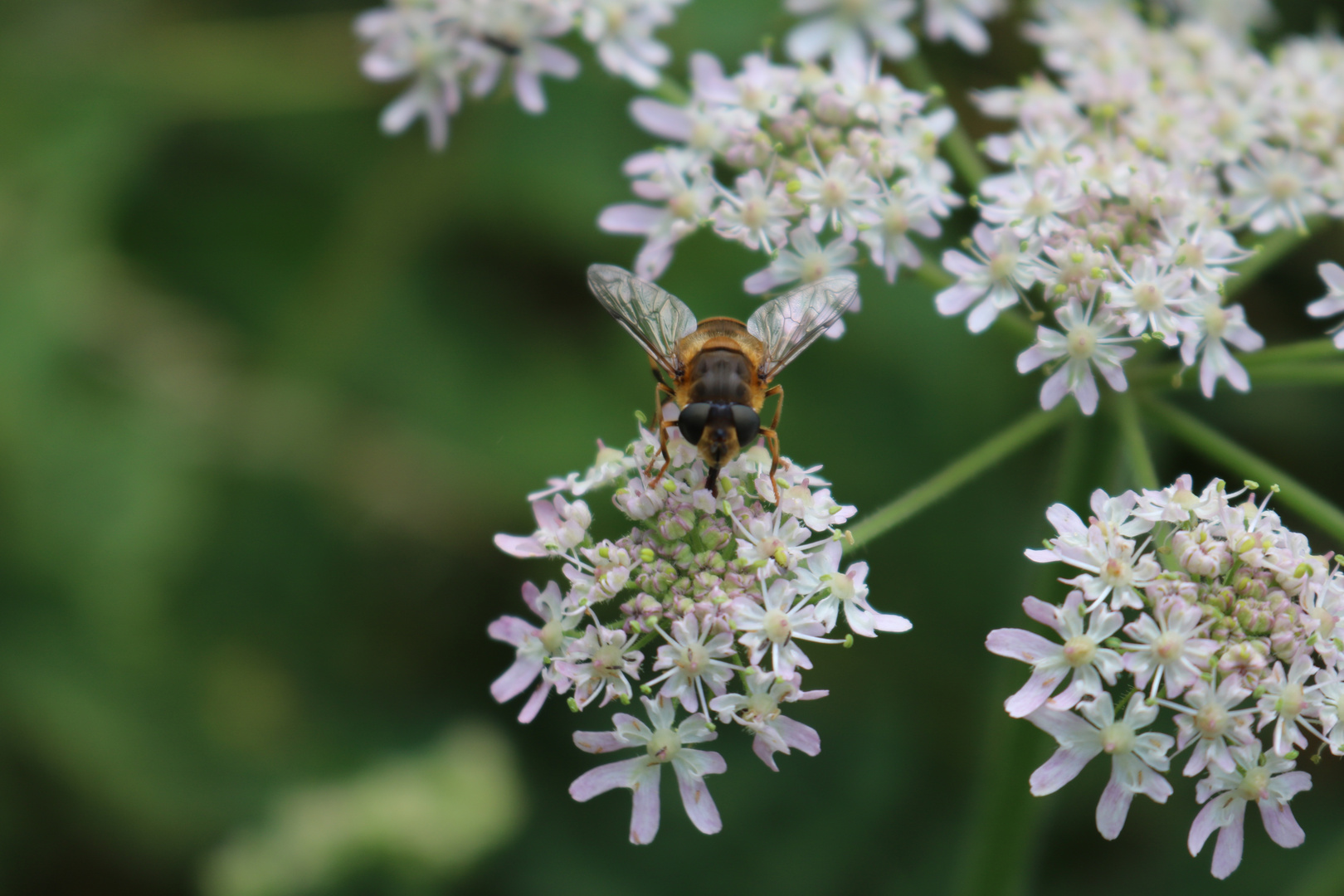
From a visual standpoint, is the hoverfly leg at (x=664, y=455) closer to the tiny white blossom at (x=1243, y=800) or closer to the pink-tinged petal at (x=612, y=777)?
the pink-tinged petal at (x=612, y=777)

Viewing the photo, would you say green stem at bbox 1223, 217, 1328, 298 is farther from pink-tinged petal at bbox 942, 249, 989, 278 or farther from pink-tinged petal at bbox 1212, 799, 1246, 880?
pink-tinged petal at bbox 1212, 799, 1246, 880

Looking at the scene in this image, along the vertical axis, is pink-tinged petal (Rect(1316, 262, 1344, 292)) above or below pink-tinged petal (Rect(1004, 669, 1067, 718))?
above

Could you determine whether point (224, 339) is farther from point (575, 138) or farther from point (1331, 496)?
point (1331, 496)

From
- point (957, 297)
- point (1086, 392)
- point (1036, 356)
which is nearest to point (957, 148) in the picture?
point (957, 297)

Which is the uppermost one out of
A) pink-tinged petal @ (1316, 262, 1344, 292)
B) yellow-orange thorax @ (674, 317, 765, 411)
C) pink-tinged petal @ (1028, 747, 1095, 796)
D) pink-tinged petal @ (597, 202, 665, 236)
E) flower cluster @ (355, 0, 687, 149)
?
flower cluster @ (355, 0, 687, 149)

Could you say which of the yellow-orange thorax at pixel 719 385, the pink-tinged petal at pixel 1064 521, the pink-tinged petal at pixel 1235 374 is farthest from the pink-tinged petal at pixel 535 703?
the pink-tinged petal at pixel 1235 374

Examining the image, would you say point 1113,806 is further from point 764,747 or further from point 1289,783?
point 764,747

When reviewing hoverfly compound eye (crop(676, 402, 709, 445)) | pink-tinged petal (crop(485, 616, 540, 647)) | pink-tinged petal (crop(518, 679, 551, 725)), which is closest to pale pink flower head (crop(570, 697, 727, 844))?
pink-tinged petal (crop(518, 679, 551, 725))
